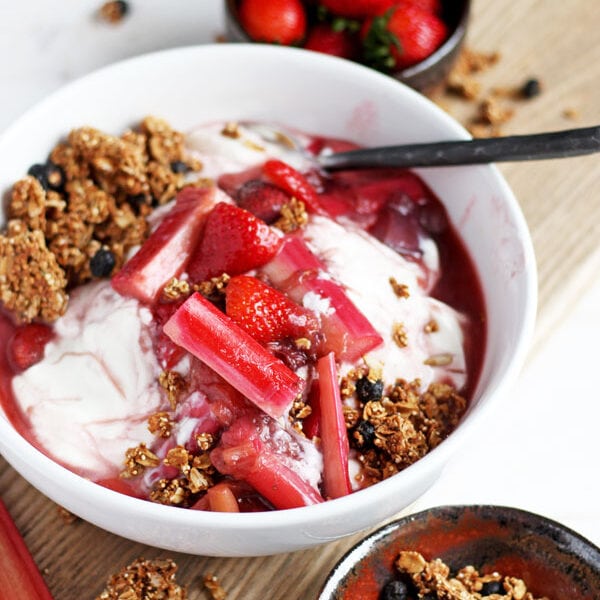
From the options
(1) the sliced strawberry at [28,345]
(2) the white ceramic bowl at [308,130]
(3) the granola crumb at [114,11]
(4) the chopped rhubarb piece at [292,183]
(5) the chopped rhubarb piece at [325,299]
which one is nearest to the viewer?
(2) the white ceramic bowl at [308,130]

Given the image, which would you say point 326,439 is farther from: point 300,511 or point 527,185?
point 527,185

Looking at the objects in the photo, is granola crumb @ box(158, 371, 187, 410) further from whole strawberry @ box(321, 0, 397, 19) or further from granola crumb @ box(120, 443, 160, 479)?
whole strawberry @ box(321, 0, 397, 19)

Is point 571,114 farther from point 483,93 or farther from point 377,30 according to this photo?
point 377,30

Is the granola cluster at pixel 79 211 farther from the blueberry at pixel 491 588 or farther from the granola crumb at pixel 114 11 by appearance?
the blueberry at pixel 491 588

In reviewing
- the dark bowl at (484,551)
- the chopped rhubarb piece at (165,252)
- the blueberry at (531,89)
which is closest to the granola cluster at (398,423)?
the dark bowl at (484,551)

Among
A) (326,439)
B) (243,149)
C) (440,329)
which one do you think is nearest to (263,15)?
(243,149)

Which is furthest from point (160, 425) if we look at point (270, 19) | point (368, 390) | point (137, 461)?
point (270, 19)
